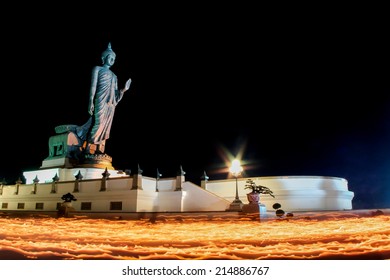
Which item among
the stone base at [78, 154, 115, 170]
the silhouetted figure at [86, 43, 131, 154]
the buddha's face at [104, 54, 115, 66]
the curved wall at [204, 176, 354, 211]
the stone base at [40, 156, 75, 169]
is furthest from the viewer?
the buddha's face at [104, 54, 115, 66]

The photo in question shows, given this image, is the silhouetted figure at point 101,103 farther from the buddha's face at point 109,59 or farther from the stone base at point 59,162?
the stone base at point 59,162

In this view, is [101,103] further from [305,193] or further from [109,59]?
[305,193]

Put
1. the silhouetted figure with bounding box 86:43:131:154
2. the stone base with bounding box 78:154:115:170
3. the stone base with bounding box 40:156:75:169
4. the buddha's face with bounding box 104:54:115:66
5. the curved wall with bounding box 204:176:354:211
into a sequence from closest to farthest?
the curved wall with bounding box 204:176:354:211 < the stone base with bounding box 78:154:115:170 < the stone base with bounding box 40:156:75:169 < the silhouetted figure with bounding box 86:43:131:154 < the buddha's face with bounding box 104:54:115:66

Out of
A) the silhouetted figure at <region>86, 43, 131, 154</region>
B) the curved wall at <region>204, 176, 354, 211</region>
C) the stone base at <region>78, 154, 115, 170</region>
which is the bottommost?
the curved wall at <region>204, 176, 354, 211</region>

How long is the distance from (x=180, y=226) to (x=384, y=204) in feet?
55.2

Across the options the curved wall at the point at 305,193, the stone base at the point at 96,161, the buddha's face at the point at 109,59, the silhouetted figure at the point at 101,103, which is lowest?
the curved wall at the point at 305,193

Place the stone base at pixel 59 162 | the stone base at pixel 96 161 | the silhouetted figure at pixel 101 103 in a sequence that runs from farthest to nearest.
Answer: the silhouetted figure at pixel 101 103 < the stone base at pixel 59 162 < the stone base at pixel 96 161

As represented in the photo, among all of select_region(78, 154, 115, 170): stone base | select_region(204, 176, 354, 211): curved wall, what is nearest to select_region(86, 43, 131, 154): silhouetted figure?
select_region(78, 154, 115, 170): stone base

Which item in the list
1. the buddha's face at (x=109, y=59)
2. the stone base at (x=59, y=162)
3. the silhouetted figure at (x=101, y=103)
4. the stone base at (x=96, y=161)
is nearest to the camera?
the stone base at (x=96, y=161)

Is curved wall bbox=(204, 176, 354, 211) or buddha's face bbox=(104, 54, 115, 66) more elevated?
buddha's face bbox=(104, 54, 115, 66)

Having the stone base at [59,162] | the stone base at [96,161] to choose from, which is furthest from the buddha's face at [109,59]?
the stone base at [59,162]

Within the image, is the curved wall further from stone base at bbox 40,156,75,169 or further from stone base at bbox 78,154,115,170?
stone base at bbox 40,156,75,169

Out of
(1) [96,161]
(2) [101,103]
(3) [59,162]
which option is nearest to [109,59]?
(2) [101,103]
